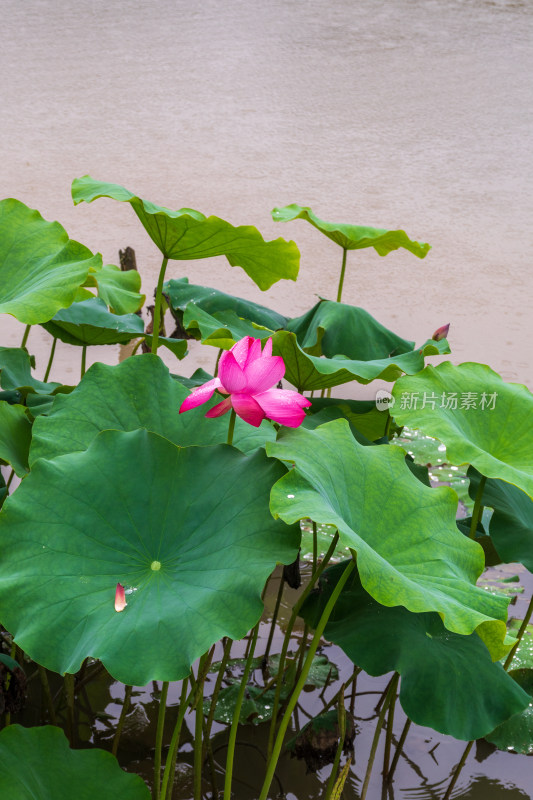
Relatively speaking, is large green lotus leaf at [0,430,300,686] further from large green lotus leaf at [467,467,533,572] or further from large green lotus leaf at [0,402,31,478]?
large green lotus leaf at [467,467,533,572]

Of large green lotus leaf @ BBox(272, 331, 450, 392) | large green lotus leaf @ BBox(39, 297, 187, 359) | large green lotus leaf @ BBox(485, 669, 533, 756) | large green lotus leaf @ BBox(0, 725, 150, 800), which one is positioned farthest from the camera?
large green lotus leaf @ BBox(39, 297, 187, 359)

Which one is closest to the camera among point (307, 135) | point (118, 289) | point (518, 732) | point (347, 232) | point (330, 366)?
point (330, 366)

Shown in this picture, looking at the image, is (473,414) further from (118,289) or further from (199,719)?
(118,289)

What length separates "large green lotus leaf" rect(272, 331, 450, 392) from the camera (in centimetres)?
105

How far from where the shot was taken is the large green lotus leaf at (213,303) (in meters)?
1.46

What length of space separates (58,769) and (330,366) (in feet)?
1.88

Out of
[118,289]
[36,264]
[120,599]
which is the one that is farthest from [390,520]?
[118,289]

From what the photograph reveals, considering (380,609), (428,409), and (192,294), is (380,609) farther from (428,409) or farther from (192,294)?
(192,294)

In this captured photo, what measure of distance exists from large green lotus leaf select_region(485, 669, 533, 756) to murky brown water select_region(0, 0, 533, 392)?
2051 millimetres

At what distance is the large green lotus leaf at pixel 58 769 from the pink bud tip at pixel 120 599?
0.77 feet

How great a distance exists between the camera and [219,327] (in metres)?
1.18

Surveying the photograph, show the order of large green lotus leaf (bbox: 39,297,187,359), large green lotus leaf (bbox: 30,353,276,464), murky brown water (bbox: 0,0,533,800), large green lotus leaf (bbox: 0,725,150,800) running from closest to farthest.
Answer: large green lotus leaf (bbox: 0,725,150,800) < large green lotus leaf (bbox: 30,353,276,464) < large green lotus leaf (bbox: 39,297,187,359) < murky brown water (bbox: 0,0,533,800)

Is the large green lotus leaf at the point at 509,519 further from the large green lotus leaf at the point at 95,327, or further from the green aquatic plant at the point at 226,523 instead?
the large green lotus leaf at the point at 95,327

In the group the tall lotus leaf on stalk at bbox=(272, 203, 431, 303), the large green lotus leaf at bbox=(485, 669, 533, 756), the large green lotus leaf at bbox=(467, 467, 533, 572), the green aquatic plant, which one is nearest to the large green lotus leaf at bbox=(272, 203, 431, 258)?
the tall lotus leaf on stalk at bbox=(272, 203, 431, 303)
